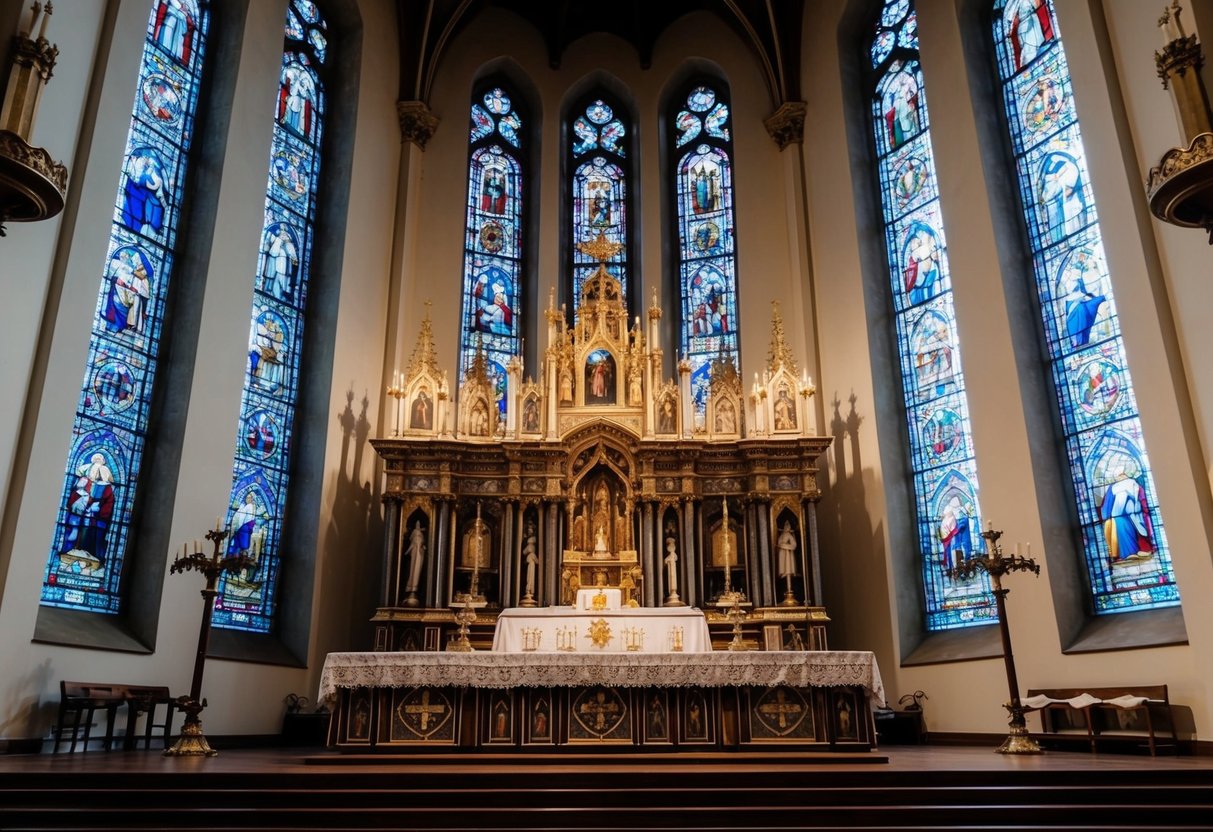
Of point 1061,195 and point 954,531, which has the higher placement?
point 1061,195

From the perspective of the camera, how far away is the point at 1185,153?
7.54 m

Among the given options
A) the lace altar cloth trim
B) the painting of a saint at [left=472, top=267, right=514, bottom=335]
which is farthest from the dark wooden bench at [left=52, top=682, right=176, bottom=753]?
the painting of a saint at [left=472, top=267, right=514, bottom=335]

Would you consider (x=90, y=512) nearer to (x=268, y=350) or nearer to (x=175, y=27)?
(x=268, y=350)

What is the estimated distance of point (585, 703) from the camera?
33.8 feet

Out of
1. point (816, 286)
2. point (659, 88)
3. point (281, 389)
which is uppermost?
point (659, 88)

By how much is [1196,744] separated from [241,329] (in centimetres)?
1226

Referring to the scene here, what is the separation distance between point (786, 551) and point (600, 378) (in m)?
3.91

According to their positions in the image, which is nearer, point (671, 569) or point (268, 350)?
point (671, 569)

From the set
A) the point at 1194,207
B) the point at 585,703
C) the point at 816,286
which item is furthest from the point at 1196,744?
the point at 816,286

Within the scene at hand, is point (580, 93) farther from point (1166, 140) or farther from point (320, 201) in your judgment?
point (1166, 140)

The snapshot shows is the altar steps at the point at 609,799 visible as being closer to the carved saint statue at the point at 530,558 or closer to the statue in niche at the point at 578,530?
the carved saint statue at the point at 530,558

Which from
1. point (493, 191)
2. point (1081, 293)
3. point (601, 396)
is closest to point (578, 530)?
point (601, 396)

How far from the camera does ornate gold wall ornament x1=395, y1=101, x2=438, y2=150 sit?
1733 cm

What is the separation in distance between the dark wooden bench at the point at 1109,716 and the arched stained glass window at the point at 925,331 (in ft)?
6.02
